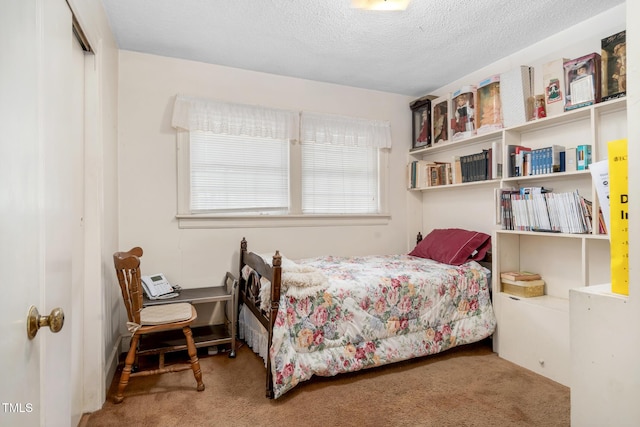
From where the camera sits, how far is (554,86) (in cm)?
249

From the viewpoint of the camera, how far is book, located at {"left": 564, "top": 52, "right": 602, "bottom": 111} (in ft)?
7.32

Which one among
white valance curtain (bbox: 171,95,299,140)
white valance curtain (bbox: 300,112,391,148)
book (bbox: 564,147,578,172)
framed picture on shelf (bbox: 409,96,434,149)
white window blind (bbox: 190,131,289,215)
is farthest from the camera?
framed picture on shelf (bbox: 409,96,434,149)

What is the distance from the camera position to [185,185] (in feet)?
9.80

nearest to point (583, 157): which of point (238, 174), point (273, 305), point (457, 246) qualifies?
point (457, 246)

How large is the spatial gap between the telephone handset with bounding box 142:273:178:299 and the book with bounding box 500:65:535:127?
3106mm

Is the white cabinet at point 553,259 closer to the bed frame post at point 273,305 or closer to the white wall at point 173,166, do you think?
the white wall at point 173,166

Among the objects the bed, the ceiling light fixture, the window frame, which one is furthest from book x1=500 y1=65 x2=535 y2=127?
the window frame

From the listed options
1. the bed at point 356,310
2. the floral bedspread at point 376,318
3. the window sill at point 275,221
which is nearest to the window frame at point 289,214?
the window sill at point 275,221

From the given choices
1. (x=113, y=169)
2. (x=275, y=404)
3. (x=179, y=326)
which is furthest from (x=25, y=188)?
(x=113, y=169)

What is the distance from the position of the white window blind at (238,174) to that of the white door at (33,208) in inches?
70.8

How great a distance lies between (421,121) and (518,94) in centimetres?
115

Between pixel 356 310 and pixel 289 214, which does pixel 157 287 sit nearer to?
pixel 289 214

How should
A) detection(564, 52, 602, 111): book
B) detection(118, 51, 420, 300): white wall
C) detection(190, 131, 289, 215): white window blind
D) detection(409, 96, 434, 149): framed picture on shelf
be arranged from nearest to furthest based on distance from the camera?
detection(564, 52, 602, 111): book
detection(118, 51, 420, 300): white wall
detection(190, 131, 289, 215): white window blind
detection(409, 96, 434, 149): framed picture on shelf

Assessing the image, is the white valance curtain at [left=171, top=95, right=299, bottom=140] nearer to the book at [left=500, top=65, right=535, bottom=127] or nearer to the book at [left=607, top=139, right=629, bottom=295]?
the book at [left=500, top=65, right=535, bottom=127]
